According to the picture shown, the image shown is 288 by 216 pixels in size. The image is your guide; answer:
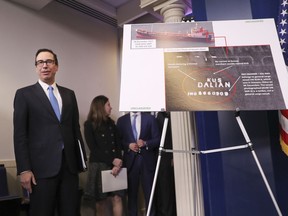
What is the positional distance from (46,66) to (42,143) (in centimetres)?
51

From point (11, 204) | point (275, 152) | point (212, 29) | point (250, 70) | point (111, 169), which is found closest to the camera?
point (250, 70)

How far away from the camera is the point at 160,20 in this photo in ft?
13.2

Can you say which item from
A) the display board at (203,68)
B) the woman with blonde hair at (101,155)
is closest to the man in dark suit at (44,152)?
the display board at (203,68)

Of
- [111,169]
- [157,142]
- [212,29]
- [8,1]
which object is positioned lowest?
[111,169]

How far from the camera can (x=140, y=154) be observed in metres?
2.73

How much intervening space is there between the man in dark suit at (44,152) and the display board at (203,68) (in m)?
0.54

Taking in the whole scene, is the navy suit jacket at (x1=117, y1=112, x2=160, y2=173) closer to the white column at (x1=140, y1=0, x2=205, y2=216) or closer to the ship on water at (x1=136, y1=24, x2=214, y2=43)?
the white column at (x1=140, y1=0, x2=205, y2=216)

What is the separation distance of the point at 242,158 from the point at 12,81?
242cm

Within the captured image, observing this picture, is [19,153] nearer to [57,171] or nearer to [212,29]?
[57,171]

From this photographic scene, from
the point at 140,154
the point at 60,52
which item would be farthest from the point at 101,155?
the point at 60,52

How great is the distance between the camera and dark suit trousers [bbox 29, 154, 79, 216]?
1619mm

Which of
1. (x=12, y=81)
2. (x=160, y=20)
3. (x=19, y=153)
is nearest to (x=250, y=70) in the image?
(x=19, y=153)

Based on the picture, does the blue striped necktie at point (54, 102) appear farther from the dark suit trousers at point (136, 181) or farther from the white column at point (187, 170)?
the dark suit trousers at point (136, 181)

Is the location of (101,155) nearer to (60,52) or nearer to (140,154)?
(140,154)
